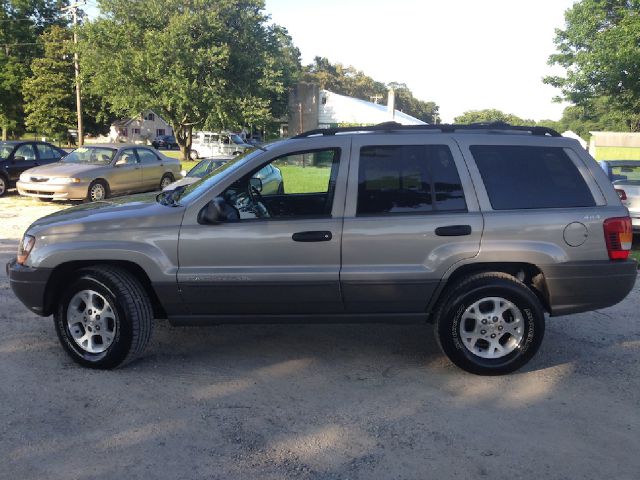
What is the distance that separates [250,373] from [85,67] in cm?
3186

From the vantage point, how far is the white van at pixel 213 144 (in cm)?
3944

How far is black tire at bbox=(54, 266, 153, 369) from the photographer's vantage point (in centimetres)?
420

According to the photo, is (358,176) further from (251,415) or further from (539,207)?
(251,415)

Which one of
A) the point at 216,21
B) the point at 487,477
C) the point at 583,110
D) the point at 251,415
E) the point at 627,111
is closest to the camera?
the point at 487,477

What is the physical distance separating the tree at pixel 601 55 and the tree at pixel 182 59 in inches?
630

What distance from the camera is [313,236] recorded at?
13.7ft

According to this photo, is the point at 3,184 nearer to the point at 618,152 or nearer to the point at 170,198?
the point at 170,198

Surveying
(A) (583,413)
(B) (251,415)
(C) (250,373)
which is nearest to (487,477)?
(A) (583,413)

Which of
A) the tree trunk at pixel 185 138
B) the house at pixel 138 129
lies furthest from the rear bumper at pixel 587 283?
the house at pixel 138 129

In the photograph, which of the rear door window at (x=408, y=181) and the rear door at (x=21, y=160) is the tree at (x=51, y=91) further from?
the rear door window at (x=408, y=181)

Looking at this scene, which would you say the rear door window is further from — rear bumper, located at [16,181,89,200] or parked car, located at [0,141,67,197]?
parked car, located at [0,141,67,197]

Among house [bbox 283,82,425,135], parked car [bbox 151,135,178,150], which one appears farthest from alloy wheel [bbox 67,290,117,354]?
parked car [bbox 151,135,178,150]

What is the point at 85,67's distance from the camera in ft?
103

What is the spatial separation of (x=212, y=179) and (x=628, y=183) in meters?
8.18
